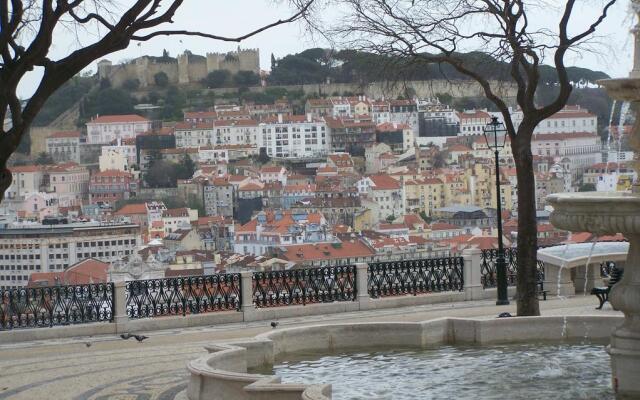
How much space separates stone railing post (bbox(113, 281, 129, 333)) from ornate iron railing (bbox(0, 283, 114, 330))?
8cm

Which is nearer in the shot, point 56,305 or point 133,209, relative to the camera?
point 56,305

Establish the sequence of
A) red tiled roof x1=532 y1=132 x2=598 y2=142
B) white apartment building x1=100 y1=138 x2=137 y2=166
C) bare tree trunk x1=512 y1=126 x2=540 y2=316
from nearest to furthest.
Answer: bare tree trunk x1=512 y1=126 x2=540 y2=316, red tiled roof x1=532 y1=132 x2=598 y2=142, white apartment building x1=100 y1=138 x2=137 y2=166

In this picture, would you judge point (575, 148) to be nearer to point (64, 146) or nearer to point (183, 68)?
point (183, 68)

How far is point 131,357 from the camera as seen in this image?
40.4ft

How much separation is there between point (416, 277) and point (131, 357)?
5.48 m

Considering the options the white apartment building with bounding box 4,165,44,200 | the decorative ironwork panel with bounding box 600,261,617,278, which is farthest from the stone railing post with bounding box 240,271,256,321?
the white apartment building with bounding box 4,165,44,200

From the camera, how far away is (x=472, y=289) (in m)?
16.9

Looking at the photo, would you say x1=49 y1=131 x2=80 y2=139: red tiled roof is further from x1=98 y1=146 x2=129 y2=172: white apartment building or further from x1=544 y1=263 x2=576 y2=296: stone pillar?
x1=544 y1=263 x2=576 y2=296: stone pillar

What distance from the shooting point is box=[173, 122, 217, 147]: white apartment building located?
170650mm

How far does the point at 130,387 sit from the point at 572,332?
155 inches

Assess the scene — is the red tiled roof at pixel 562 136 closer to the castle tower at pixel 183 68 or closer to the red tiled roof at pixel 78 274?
the castle tower at pixel 183 68

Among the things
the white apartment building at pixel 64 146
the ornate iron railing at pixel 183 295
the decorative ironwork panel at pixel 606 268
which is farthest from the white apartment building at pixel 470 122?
the ornate iron railing at pixel 183 295

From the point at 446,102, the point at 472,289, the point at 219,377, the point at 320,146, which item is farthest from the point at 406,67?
the point at 446,102

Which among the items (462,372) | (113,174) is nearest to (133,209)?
(113,174)
